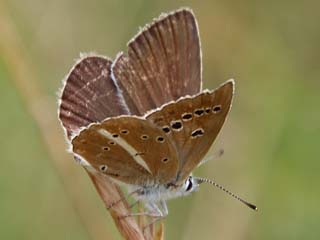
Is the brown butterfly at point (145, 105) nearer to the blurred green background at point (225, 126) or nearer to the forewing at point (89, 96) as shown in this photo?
the forewing at point (89, 96)

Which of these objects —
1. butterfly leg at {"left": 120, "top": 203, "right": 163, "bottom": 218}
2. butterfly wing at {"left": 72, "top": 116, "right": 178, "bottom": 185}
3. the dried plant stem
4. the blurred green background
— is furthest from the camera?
the blurred green background

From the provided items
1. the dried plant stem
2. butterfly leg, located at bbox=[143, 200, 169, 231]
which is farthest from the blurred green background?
butterfly leg, located at bbox=[143, 200, 169, 231]

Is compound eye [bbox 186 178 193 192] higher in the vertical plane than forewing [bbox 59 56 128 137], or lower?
lower

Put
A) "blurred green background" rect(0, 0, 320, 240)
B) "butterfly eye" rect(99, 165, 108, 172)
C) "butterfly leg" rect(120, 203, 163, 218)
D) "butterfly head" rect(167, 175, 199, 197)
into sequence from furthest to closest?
"blurred green background" rect(0, 0, 320, 240) → "butterfly head" rect(167, 175, 199, 197) → "butterfly eye" rect(99, 165, 108, 172) → "butterfly leg" rect(120, 203, 163, 218)

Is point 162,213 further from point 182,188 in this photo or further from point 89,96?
point 89,96

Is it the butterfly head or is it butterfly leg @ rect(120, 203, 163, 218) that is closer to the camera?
butterfly leg @ rect(120, 203, 163, 218)

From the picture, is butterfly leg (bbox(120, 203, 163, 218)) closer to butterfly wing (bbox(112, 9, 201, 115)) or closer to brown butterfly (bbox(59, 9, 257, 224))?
brown butterfly (bbox(59, 9, 257, 224))
